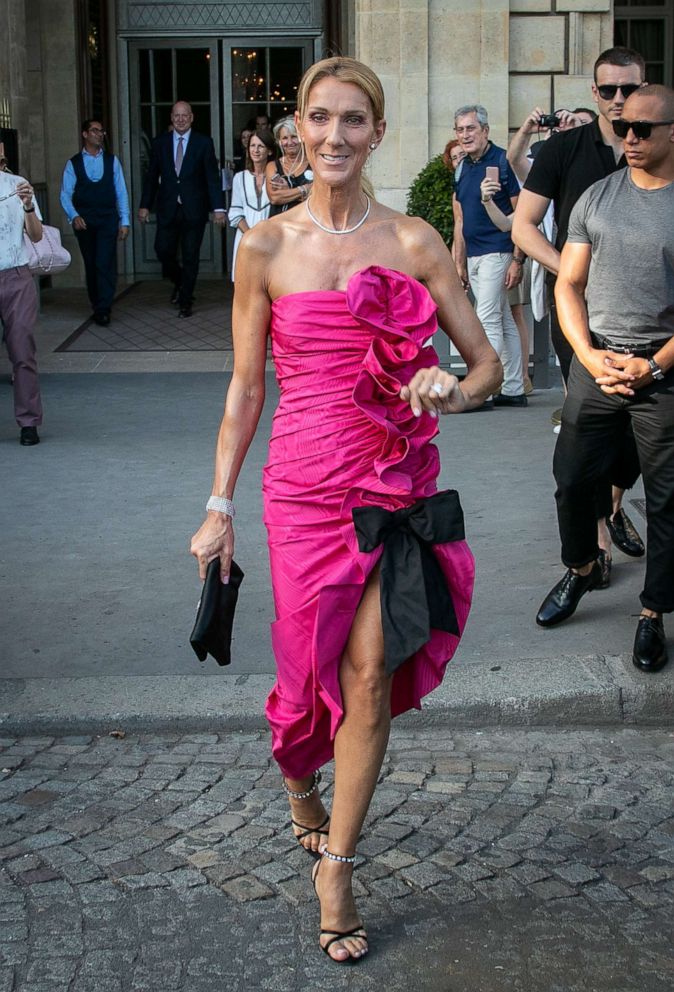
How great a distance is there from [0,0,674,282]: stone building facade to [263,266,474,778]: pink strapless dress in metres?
10.5

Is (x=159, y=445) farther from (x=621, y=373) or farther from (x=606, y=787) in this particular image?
(x=606, y=787)

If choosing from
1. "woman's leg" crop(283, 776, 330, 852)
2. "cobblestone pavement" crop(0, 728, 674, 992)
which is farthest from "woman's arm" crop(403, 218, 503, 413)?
"cobblestone pavement" crop(0, 728, 674, 992)

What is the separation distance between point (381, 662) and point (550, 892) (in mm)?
809

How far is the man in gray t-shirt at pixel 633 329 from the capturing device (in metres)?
5.09

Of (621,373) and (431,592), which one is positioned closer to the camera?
(431,592)

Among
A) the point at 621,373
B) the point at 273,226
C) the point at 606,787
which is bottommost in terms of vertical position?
the point at 606,787

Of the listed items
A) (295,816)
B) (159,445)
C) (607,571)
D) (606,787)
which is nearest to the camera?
(295,816)

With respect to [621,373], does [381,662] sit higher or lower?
lower

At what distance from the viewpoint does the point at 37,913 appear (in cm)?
366

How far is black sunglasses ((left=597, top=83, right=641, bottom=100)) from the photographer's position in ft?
20.2

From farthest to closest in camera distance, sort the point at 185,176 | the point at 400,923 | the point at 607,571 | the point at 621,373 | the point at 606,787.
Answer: the point at 185,176, the point at 607,571, the point at 621,373, the point at 606,787, the point at 400,923

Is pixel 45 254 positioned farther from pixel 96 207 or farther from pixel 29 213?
pixel 96 207

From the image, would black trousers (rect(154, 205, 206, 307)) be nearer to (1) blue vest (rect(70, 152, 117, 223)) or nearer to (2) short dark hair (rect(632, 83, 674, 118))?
(1) blue vest (rect(70, 152, 117, 223))

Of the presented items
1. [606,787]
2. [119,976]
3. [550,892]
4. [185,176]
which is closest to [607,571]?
[606,787]
